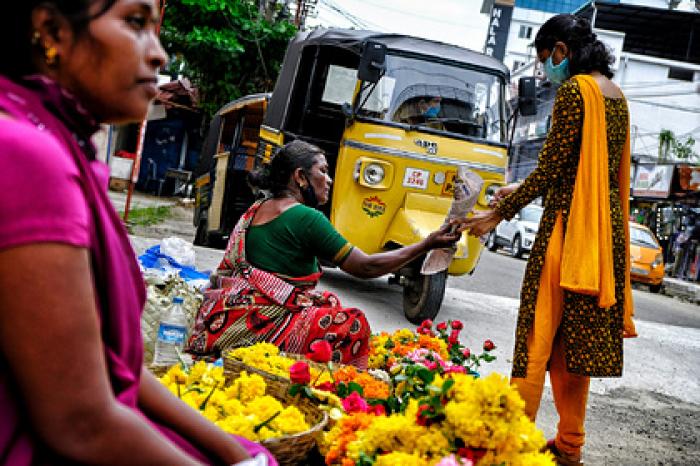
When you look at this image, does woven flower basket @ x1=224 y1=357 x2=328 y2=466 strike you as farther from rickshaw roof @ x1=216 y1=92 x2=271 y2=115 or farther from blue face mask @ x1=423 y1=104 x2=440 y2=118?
rickshaw roof @ x1=216 y1=92 x2=271 y2=115

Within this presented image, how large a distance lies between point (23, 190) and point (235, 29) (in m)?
17.9

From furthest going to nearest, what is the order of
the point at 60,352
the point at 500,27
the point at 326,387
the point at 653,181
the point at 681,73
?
the point at 500,27 → the point at 681,73 → the point at 653,181 → the point at 326,387 → the point at 60,352

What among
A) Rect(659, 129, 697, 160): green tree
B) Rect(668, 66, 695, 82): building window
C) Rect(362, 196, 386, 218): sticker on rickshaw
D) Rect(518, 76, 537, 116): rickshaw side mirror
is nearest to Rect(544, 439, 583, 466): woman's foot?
Rect(362, 196, 386, 218): sticker on rickshaw

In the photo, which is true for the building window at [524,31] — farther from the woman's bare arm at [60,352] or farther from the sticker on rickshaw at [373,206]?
the woman's bare arm at [60,352]

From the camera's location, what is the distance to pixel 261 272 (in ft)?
12.5

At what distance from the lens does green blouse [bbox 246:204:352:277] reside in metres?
3.76

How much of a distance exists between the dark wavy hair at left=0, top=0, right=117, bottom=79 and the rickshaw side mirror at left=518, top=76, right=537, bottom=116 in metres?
6.90

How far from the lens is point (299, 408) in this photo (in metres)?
2.62

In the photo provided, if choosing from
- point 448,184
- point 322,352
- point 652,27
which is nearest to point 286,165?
point 322,352

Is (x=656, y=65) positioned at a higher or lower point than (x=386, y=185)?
higher

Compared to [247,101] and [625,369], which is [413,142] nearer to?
[625,369]

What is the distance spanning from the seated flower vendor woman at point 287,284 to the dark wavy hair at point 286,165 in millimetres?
51

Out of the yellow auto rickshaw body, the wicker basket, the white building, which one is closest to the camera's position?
the wicker basket

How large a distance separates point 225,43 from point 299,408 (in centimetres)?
1587
